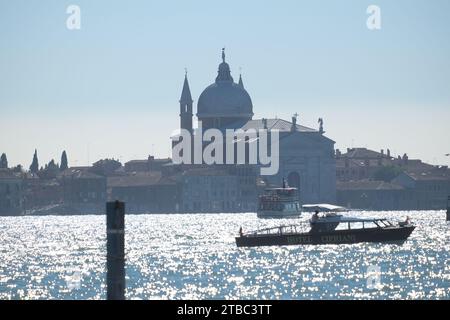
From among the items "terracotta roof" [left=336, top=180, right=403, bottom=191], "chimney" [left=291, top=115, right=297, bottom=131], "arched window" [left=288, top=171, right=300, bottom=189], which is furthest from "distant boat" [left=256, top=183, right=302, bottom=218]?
"terracotta roof" [left=336, top=180, right=403, bottom=191]

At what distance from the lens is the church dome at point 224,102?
175m

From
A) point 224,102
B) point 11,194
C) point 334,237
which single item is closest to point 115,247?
point 334,237

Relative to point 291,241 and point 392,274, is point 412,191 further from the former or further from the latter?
point 392,274

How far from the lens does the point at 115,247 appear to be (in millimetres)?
19969

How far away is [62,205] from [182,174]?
13065 millimetres

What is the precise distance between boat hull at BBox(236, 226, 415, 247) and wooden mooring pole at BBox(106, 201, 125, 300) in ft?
152

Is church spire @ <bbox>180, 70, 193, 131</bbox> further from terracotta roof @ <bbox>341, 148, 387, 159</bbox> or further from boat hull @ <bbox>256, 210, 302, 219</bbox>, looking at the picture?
boat hull @ <bbox>256, 210, 302, 219</bbox>

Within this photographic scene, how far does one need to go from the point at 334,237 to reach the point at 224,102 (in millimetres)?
107439

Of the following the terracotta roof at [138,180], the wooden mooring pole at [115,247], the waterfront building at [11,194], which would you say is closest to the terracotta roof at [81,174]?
the terracotta roof at [138,180]

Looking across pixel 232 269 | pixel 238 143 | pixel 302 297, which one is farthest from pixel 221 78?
pixel 302 297

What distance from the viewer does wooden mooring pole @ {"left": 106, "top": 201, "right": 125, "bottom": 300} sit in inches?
777

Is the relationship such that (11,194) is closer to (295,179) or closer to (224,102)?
(295,179)

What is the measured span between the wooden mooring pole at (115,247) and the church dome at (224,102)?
15520 centimetres

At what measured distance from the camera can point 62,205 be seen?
164m
